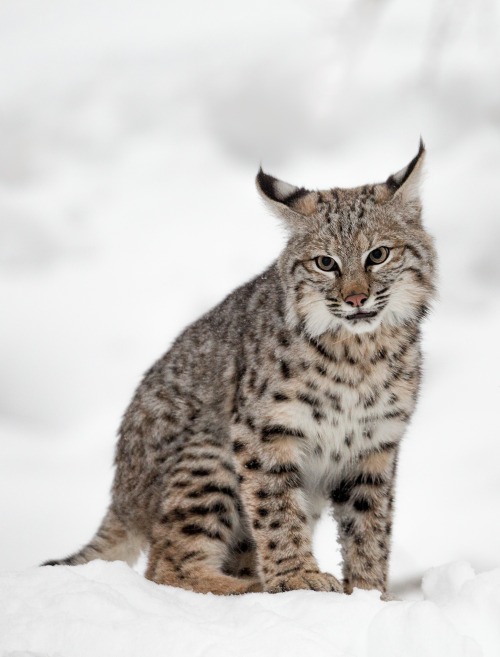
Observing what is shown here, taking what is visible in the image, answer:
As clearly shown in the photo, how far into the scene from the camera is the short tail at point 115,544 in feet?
23.1

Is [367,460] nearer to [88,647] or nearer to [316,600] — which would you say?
[316,600]

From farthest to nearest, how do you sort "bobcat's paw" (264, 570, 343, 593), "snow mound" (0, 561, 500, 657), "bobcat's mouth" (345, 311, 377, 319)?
"bobcat's mouth" (345, 311, 377, 319) → "bobcat's paw" (264, 570, 343, 593) → "snow mound" (0, 561, 500, 657)

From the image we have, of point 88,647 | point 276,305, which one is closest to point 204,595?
point 88,647

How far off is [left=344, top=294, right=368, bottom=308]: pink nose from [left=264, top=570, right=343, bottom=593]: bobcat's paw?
5.27 feet

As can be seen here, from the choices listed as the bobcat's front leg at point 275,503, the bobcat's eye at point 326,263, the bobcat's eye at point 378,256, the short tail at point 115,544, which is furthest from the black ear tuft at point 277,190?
the short tail at point 115,544

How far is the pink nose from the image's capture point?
586 cm

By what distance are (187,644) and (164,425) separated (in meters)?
2.53

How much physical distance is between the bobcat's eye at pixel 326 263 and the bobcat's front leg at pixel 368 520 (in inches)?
50.8

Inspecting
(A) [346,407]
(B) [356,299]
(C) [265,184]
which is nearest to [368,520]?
(A) [346,407]

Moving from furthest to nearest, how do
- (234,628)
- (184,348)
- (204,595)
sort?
(184,348) < (204,595) < (234,628)

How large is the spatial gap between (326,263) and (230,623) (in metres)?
2.29

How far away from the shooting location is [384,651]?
450cm

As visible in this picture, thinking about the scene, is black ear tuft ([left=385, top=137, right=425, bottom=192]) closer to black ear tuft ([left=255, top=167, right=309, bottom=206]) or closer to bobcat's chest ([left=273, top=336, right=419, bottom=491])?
black ear tuft ([left=255, top=167, right=309, bottom=206])

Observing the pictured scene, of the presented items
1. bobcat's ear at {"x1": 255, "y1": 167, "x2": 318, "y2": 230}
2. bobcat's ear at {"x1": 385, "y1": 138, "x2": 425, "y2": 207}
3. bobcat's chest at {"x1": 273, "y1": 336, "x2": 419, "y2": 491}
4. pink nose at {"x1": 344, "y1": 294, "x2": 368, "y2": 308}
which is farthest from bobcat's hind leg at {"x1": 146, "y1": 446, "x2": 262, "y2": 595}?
bobcat's ear at {"x1": 385, "y1": 138, "x2": 425, "y2": 207}
